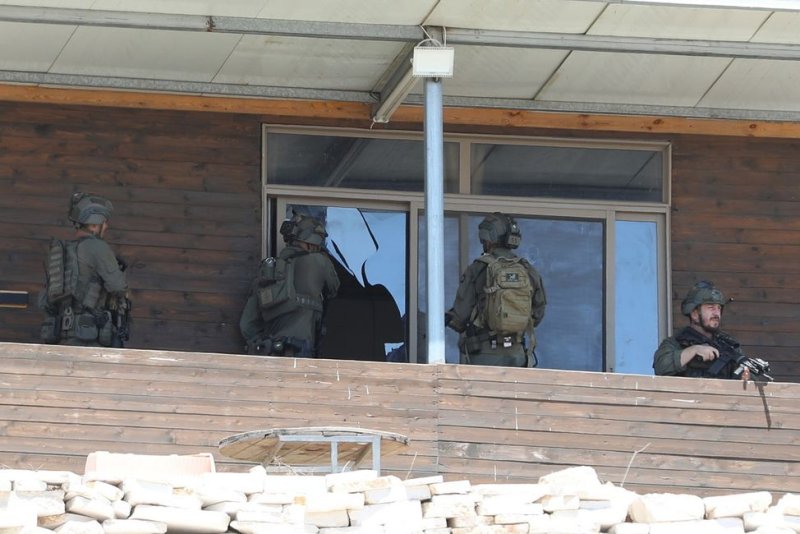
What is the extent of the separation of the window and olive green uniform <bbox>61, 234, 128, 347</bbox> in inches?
68.3

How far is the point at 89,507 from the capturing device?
9219 mm

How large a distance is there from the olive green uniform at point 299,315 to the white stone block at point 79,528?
151 inches

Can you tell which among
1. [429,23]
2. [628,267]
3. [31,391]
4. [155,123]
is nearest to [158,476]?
[31,391]

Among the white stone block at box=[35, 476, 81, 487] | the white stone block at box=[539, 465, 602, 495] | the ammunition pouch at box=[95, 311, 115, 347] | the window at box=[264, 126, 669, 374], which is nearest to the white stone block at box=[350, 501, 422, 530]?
the white stone block at box=[539, 465, 602, 495]

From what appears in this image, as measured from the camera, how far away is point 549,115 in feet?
46.2

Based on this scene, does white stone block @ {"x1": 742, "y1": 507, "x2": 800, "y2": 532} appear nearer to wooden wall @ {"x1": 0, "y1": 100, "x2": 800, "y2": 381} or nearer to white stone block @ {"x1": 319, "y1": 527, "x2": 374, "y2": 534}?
white stone block @ {"x1": 319, "y1": 527, "x2": 374, "y2": 534}

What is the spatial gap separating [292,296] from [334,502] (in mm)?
3530

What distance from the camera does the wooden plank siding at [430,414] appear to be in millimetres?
11102

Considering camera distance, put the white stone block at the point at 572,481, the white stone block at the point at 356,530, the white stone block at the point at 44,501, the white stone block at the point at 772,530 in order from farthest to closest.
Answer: the white stone block at the point at 772,530
the white stone block at the point at 572,481
the white stone block at the point at 356,530
the white stone block at the point at 44,501

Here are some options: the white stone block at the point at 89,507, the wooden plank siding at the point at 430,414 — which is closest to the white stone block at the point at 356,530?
the white stone block at the point at 89,507

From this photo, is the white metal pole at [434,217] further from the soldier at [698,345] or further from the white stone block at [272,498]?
the white stone block at [272,498]

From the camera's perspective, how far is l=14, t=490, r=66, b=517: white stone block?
9055 mm

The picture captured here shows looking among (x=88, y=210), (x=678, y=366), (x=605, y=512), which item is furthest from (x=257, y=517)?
(x=678, y=366)

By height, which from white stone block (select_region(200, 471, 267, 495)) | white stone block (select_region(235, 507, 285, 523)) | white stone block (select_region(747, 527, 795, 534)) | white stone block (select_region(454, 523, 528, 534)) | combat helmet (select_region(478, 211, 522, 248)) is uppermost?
combat helmet (select_region(478, 211, 522, 248))
